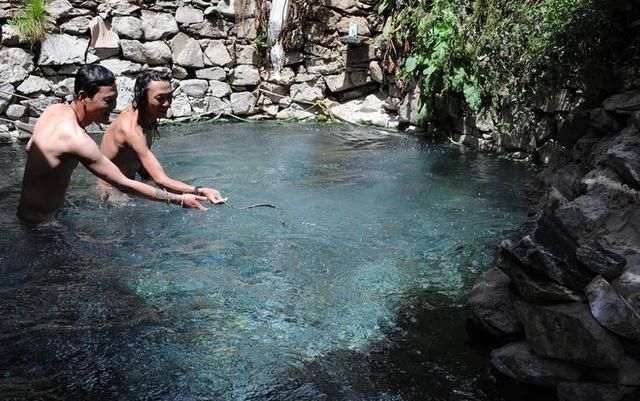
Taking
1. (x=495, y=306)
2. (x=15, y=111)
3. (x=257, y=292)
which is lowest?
(x=257, y=292)

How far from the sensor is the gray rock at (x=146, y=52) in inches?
360

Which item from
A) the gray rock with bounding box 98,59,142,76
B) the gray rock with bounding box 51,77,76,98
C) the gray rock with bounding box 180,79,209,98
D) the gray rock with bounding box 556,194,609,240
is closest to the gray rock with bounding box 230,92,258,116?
the gray rock with bounding box 180,79,209,98

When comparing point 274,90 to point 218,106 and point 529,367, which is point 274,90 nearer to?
point 218,106

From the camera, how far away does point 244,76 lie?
9.94 metres

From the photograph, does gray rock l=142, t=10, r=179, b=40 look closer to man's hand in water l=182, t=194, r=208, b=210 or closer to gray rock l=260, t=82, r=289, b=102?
gray rock l=260, t=82, r=289, b=102

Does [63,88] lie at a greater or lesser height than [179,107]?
greater

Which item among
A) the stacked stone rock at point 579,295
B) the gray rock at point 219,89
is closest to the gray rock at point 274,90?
the gray rock at point 219,89

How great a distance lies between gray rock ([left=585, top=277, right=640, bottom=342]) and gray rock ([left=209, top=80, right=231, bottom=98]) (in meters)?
7.94

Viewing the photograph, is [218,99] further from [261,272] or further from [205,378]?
[205,378]

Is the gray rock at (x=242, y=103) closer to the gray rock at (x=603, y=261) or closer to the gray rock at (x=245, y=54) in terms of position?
the gray rock at (x=245, y=54)

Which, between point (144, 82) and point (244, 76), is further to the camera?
point (244, 76)

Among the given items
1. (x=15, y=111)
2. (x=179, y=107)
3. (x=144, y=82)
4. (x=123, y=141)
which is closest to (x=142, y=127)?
(x=123, y=141)

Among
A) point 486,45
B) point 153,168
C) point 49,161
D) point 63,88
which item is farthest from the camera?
point 63,88

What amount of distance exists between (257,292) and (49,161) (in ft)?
4.89
